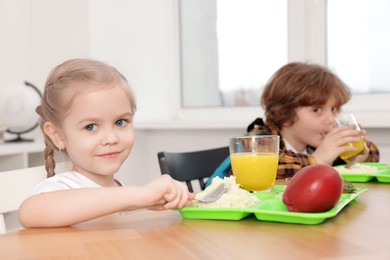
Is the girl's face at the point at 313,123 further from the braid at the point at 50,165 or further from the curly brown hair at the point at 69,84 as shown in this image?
the braid at the point at 50,165

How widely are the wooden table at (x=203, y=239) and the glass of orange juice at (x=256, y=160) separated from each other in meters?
0.25

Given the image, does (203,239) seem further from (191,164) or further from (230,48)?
(230,48)

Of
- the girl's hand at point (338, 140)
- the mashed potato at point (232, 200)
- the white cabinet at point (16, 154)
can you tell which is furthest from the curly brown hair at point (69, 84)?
the white cabinet at point (16, 154)

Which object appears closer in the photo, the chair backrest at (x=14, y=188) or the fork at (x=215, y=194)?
the fork at (x=215, y=194)

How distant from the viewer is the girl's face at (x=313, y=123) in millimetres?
1885

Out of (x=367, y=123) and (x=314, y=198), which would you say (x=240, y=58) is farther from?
(x=314, y=198)

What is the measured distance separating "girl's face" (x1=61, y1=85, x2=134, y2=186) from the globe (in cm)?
178

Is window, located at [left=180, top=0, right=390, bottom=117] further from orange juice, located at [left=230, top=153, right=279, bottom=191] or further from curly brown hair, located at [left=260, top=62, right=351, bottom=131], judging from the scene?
orange juice, located at [left=230, top=153, right=279, bottom=191]

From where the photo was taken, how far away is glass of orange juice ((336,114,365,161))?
1.55 meters

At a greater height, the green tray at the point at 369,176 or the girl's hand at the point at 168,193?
the girl's hand at the point at 168,193

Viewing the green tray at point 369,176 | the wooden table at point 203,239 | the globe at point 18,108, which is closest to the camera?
the wooden table at point 203,239

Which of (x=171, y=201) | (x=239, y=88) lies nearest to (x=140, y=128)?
(x=239, y=88)

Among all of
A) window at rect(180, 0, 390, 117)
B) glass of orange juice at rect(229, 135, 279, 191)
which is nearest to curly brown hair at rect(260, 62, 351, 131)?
window at rect(180, 0, 390, 117)

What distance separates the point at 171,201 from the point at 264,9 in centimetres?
226
